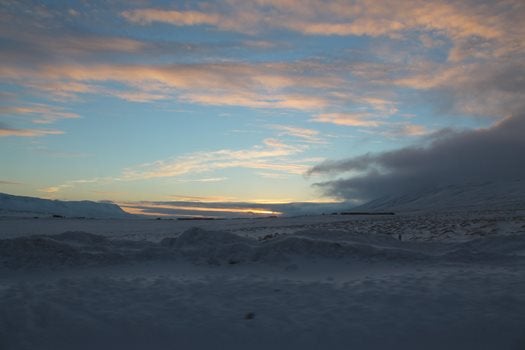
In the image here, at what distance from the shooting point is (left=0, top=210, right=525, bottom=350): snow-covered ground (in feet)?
27.4

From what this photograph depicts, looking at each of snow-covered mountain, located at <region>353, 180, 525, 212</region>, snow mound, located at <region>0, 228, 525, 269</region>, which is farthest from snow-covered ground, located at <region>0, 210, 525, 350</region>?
snow-covered mountain, located at <region>353, 180, 525, 212</region>

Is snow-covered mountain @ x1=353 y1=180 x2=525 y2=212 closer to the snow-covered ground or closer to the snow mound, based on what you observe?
the snow mound

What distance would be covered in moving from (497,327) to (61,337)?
29.3ft

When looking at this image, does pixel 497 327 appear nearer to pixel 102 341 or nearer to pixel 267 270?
pixel 267 270

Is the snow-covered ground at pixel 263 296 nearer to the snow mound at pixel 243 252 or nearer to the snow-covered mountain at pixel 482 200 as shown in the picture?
the snow mound at pixel 243 252

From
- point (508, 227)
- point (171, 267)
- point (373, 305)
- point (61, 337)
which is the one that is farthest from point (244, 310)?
point (508, 227)

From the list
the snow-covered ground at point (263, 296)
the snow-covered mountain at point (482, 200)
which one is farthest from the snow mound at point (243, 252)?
the snow-covered mountain at point (482, 200)

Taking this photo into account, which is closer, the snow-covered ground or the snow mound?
the snow-covered ground

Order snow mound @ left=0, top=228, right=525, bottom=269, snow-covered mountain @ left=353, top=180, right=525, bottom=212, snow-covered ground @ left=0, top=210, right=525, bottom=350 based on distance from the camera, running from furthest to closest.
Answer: snow-covered mountain @ left=353, top=180, right=525, bottom=212
snow mound @ left=0, top=228, right=525, bottom=269
snow-covered ground @ left=0, top=210, right=525, bottom=350

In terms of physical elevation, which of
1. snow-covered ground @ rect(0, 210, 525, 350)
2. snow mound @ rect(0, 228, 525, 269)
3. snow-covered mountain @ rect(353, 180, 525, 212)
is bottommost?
snow-covered ground @ rect(0, 210, 525, 350)

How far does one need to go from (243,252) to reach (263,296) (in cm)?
415

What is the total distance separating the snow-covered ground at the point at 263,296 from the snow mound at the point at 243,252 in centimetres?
5

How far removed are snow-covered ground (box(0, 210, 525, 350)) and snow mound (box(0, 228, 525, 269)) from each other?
0.17 feet

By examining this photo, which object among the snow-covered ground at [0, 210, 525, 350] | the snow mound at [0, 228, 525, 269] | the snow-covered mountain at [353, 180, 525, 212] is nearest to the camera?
the snow-covered ground at [0, 210, 525, 350]
